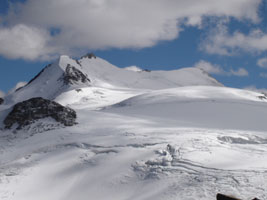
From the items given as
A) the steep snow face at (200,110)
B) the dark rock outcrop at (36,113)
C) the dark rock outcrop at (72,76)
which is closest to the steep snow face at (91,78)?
the dark rock outcrop at (72,76)

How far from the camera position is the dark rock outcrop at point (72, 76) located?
78.5 m

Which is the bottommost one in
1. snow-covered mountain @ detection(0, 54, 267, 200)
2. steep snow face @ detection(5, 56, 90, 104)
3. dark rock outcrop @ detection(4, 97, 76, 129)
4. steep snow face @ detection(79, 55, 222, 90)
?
snow-covered mountain @ detection(0, 54, 267, 200)

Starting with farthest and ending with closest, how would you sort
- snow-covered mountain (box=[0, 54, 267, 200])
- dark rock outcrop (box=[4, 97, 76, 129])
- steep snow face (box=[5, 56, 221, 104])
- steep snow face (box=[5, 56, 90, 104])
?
steep snow face (box=[5, 56, 221, 104])
steep snow face (box=[5, 56, 90, 104])
dark rock outcrop (box=[4, 97, 76, 129])
snow-covered mountain (box=[0, 54, 267, 200])

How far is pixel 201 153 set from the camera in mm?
11914

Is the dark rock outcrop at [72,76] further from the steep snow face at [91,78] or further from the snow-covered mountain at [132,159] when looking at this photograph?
the snow-covered mountain at [132,159]

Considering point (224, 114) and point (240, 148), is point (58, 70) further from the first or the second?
point (240, 148)

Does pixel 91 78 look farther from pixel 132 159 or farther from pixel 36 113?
pixel 132 159

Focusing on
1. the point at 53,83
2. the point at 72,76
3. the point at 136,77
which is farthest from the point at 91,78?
the point at 136,77

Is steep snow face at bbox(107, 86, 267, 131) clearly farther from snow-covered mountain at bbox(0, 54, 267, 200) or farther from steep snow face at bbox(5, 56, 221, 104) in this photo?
steep snow face at bbox(5, 56, 221, 104)

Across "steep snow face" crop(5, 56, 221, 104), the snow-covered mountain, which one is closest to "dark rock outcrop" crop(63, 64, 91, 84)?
"steep snow face" crop(5, 56, 221, 104)

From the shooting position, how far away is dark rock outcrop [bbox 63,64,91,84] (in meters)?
78.5

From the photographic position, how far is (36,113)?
1909 centimetres

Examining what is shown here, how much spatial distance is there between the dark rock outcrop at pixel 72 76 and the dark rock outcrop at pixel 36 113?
5833 cm

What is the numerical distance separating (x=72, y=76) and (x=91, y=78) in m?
12.3
